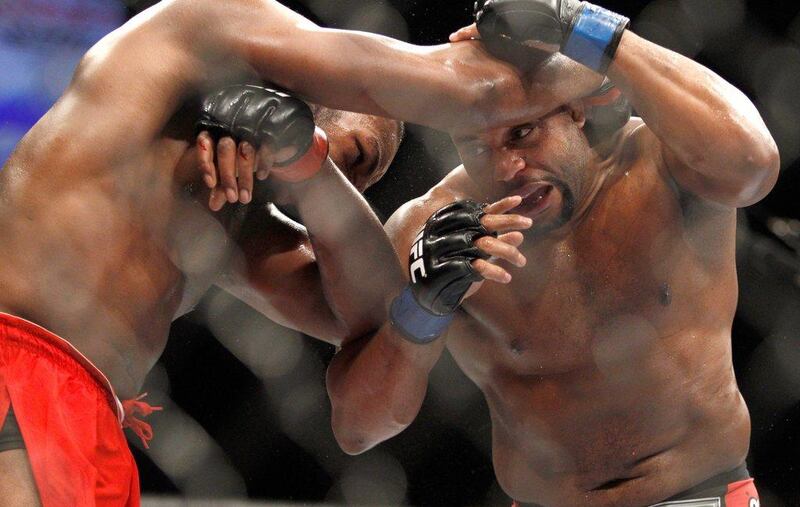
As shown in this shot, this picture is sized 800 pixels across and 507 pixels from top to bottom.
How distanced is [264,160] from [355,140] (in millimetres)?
481

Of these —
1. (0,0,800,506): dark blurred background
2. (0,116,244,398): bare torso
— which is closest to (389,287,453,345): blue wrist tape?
(0,116,244,398): bare torso

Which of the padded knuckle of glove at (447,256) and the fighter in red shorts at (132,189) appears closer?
the fighter in red shorts at (132,189)

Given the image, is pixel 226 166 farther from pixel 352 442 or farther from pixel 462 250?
pixel 352 442

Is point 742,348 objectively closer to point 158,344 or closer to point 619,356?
point 619,356

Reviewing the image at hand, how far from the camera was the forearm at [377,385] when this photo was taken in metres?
1.79

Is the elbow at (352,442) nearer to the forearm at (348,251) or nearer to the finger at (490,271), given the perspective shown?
the forearm at (348,251)

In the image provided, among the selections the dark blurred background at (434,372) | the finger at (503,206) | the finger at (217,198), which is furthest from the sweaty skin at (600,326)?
the dark blurred background at (434,372)

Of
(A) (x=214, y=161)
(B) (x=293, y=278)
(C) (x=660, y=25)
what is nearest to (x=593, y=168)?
(B) (x=293, y=278)

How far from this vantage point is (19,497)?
126cm

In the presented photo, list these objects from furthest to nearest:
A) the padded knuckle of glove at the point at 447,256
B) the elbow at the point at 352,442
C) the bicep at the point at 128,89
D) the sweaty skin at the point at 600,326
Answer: the elbow at the point at 352,442, the sweaty skin at the point at 600,326, the padded knuckle of glove at the point at 447,256, the bicep at the point at 128,89

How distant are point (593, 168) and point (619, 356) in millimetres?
358

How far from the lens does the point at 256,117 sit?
1.46 metres

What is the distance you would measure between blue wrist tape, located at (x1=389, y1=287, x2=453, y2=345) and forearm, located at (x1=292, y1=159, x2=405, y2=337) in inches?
3.6

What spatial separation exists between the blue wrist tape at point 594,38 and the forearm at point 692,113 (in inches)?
0.8
